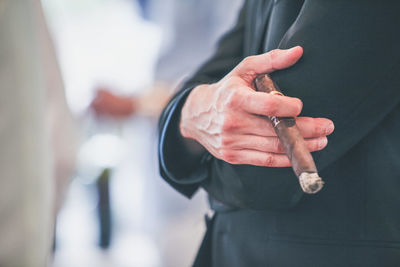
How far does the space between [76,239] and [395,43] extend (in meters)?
2.01

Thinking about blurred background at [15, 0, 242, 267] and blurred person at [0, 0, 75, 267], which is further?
blurred background at [15, 0, 242, 267]

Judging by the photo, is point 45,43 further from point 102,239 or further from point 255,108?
point 102,239

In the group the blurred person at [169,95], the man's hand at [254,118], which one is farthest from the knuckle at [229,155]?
the blurred person at [169,95]

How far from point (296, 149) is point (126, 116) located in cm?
155

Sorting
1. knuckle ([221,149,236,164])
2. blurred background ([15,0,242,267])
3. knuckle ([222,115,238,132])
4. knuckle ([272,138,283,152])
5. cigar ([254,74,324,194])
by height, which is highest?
cigar ([254,74,324,194])

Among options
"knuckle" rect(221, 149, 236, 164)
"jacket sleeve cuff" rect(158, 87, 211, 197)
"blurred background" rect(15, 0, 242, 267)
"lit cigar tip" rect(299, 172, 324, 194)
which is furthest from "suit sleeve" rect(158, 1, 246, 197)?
"blurred background" rect(15, 0, 242, 267)

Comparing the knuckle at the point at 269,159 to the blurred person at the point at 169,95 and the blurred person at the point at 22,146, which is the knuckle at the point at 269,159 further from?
the blurred person at the point at 169,95

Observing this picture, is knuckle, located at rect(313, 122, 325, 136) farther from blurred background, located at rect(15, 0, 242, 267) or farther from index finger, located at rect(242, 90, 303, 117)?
blurred background, located at rect(15, 0, 242, 267)

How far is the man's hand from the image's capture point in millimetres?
320

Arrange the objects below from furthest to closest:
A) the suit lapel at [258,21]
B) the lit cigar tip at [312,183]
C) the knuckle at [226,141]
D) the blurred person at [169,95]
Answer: the blurred person at [169,95]
the suit lapel at [258,21]
the knuckle at [226,141]
the lit cigar tip at [312,183]

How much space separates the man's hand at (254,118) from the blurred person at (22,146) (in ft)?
0.78

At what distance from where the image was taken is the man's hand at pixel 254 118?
320mm

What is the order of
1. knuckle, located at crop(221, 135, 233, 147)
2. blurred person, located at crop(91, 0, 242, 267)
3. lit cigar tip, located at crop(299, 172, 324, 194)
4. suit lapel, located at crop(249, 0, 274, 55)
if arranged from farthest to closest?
→ blurred person, located at crop(91, 0, 242, 267)
suit lapel, located at crop(249, 0, 274, 55)
knuckle, located at crop(221, 135, 233, 147)
lit cigar tip, located at crop(299, 172, 324, 194)

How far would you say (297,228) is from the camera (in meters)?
0.43
